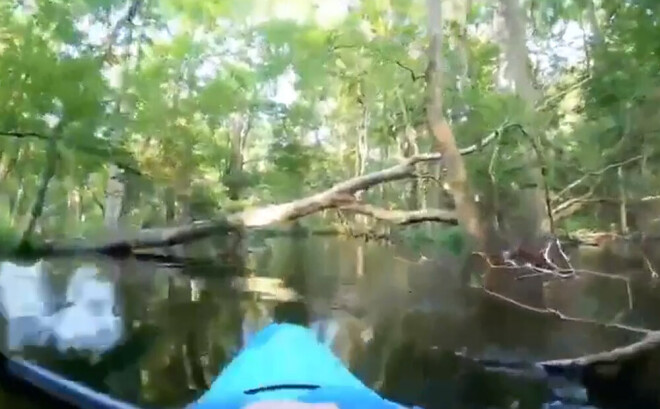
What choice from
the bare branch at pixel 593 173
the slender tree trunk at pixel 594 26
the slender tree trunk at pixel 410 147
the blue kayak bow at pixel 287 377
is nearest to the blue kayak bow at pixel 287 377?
the blue kayak bow at pixel 287 377

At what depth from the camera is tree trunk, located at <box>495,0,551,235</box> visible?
1.35 m

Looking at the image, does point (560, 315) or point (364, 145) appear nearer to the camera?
point (560, 315)

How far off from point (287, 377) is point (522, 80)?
0.63 metres

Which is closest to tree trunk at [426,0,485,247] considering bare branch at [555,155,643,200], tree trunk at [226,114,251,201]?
bare branch at [555,155,643,200]

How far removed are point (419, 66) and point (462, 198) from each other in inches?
9.6

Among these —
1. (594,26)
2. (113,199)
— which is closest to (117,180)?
(113,199)

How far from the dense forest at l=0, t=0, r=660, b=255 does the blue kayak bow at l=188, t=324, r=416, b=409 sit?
0.21 meters

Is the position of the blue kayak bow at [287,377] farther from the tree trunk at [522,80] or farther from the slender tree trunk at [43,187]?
the slender tree trunk at [43,187]

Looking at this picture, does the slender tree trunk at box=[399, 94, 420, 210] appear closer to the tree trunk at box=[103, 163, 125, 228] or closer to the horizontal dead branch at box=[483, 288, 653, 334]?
the horizontal dead branch at box=[483, 288, 653, 334]

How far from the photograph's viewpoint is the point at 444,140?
142 cm

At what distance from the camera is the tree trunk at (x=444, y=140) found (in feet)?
4.57

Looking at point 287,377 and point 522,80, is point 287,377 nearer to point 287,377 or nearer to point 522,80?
point 287,377

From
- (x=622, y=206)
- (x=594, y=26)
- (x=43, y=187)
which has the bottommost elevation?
(x=622, y=206)

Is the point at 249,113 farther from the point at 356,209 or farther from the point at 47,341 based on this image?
the point at 47,341
